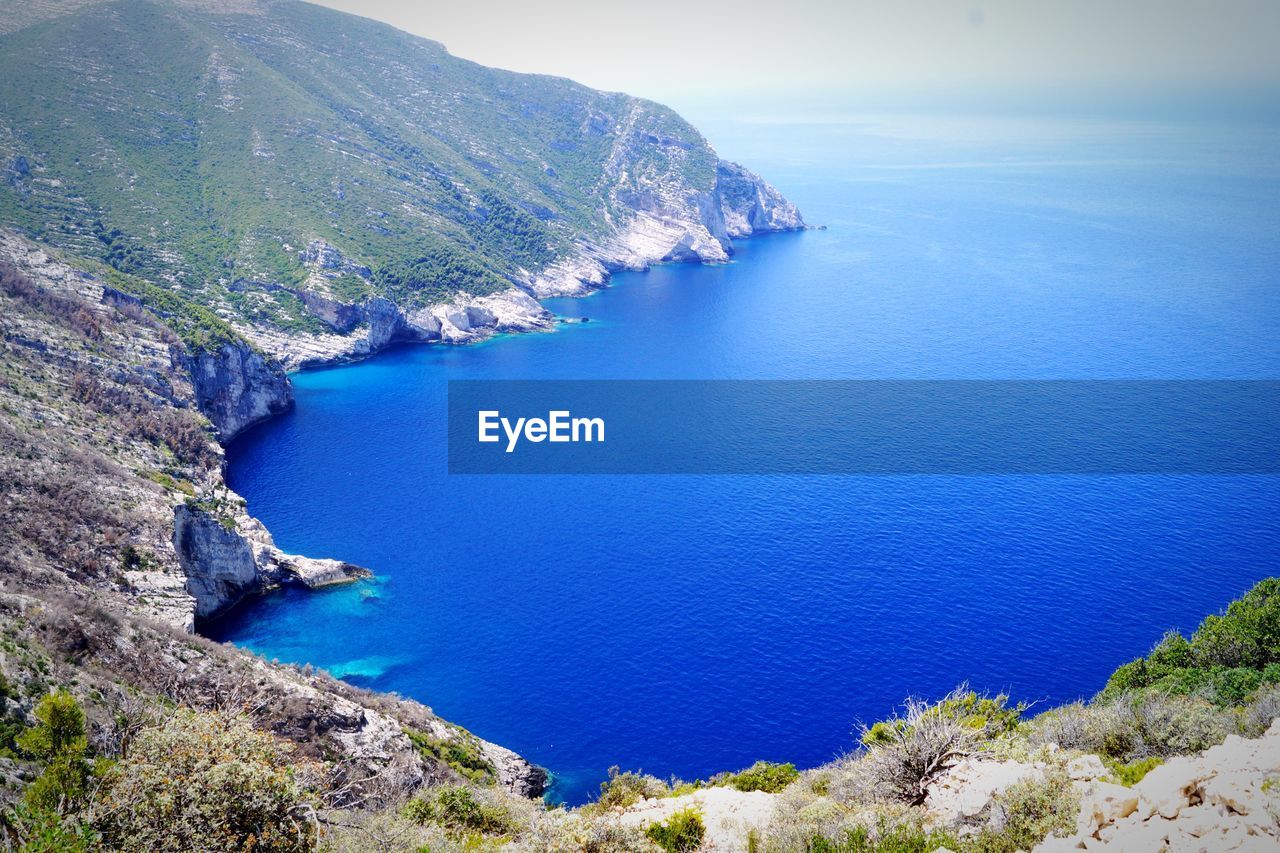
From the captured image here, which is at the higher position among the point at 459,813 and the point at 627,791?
the point at 459,813

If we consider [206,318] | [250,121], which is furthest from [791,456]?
[250,121]

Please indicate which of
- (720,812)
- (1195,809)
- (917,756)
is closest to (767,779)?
(720,812)

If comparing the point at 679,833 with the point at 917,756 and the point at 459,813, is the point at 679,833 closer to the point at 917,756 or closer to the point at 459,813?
the point at 917,756

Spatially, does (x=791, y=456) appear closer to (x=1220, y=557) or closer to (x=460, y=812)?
(x=1220, y=557)

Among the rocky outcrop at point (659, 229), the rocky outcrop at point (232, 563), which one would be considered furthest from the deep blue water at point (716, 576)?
the rocky outcrop at point (659, 229)

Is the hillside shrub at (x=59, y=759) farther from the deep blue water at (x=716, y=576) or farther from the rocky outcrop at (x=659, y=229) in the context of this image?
the rocky outcrop at (x=659, y=229)

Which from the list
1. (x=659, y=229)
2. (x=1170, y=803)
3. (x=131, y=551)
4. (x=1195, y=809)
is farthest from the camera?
(x=659, y=229)
